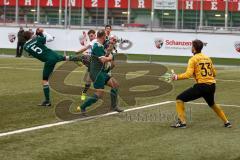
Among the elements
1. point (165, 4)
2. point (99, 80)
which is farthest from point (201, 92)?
point (165, 4)

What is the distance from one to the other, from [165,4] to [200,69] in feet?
117

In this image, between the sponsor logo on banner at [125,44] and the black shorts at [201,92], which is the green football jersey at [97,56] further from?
the sponsor logo on banner at [125,44]

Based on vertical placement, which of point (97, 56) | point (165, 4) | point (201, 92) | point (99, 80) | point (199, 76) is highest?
point (165, 4)

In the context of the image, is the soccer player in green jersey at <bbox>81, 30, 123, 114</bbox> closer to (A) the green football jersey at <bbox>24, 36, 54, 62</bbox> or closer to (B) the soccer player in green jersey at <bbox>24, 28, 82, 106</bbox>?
(B) the soccer player in green jersey at <bbox>24, 28, 82, 106</bbox>

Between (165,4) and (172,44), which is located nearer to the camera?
(172,44)

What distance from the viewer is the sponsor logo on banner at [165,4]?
153 ft

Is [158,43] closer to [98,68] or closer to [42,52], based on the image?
[42,52]

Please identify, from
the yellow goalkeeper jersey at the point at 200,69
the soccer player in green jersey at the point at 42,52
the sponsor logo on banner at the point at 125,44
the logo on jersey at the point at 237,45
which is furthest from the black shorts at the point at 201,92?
the sponsor logo on banner at the point at 125,44

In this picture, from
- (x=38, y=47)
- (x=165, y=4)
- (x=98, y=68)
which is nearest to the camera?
(x=98, y=68)

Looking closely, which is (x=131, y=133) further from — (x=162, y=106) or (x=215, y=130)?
(x=162, y=106)

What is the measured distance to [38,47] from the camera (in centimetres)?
1476

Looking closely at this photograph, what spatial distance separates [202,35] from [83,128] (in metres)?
26.0

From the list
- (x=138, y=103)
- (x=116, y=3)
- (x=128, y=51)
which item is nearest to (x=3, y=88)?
(x=138, y=103)

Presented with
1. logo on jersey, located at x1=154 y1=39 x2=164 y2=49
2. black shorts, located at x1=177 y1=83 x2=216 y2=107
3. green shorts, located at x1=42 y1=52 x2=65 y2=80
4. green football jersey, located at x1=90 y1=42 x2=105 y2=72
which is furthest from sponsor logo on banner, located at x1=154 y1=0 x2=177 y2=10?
black shorts, located at x1=177 y1=83 x2=216 y2=107
